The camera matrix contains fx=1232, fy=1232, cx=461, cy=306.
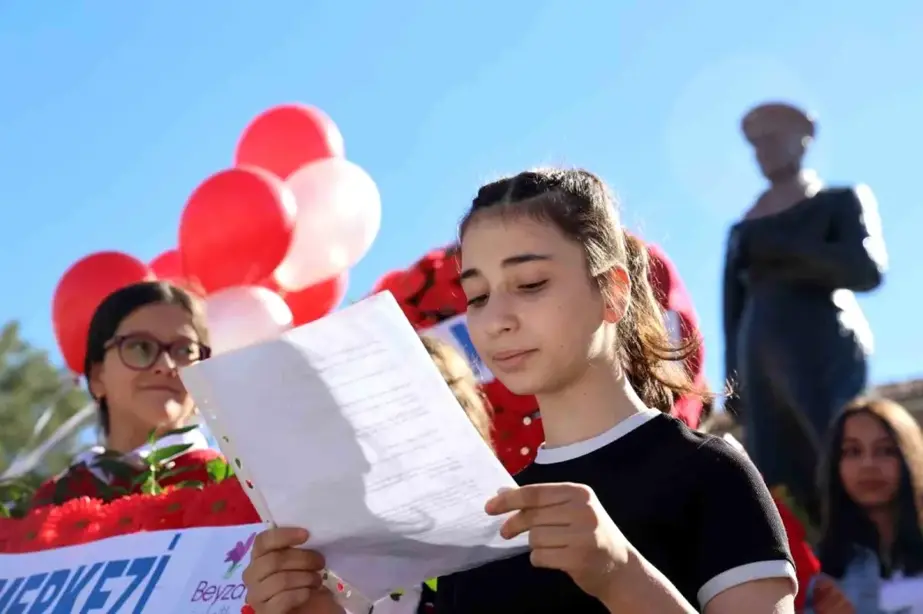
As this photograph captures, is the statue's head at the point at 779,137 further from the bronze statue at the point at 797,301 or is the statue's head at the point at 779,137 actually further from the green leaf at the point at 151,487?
the green leaf at the point at 151,487

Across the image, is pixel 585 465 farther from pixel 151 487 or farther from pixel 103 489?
pixel 103 489

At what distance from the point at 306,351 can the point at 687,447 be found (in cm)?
47

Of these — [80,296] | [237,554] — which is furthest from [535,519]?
[80,296]

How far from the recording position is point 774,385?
4.81m

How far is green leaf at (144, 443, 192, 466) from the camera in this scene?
103 inches

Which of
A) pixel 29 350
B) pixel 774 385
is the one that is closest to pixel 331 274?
pixel 774 385

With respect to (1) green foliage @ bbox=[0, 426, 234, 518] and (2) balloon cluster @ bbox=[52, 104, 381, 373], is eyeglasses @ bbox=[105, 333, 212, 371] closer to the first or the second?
(1) green foliage @ bbox=[0, 426, 234, 518]

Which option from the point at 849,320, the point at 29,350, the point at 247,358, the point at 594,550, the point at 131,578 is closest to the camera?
the point at 594,550

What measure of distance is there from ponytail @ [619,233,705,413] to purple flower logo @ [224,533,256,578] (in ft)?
2.89

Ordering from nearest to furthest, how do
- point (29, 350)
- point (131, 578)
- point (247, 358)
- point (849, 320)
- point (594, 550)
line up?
point (594, 550) < point (247, 358) < point (131, 578) < point (849, 320) < point (29, 350)

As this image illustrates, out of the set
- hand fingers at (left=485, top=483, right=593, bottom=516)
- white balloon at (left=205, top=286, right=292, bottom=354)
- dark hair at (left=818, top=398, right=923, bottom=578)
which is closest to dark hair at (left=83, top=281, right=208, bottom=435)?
white balloon at (left=205, top=286, right=292, bottom=354)

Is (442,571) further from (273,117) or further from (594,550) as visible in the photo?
(273,117)

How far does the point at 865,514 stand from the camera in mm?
3664

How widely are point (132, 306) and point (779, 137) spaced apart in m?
2.82
